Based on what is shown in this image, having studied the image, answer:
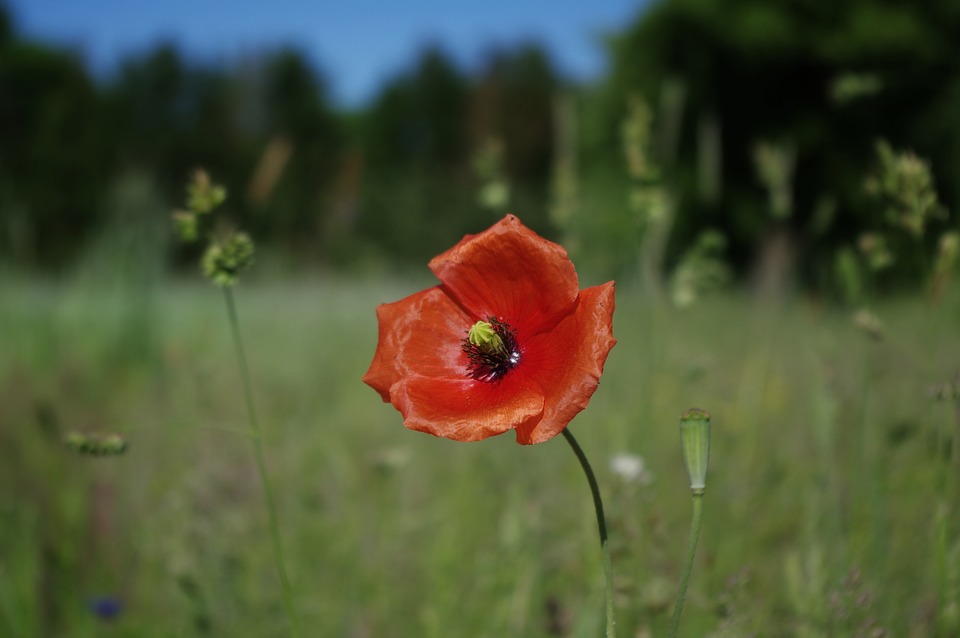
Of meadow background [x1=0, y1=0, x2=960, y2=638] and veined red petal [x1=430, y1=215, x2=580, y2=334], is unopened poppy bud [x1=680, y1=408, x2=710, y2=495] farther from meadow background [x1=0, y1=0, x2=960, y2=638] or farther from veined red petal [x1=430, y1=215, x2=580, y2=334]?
meadow background [x1=0, y1=0, x2=960, y2=638]

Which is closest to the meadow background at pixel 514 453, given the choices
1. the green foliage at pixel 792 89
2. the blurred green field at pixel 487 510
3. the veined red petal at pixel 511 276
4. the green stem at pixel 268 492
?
the blurred green field at pixel 487 510

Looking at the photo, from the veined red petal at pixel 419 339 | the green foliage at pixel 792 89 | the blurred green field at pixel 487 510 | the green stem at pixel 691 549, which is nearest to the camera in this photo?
the green stem at pixel 691 549

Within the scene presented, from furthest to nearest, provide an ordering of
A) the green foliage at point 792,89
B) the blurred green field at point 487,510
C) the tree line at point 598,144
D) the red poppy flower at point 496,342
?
the green foliage at point 792,89
the tree line at point 598,144
the blurred green field at point 487,510
the red poppy flower at point 496,342

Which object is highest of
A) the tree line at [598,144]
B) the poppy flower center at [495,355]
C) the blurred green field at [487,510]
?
the tree line at [598,144]

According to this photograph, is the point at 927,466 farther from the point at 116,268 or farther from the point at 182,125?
the point at 182,125

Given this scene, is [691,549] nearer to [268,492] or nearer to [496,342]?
[496,342]

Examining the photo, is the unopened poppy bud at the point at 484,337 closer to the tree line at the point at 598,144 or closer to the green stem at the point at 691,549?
the green stem at the point at 691,549
